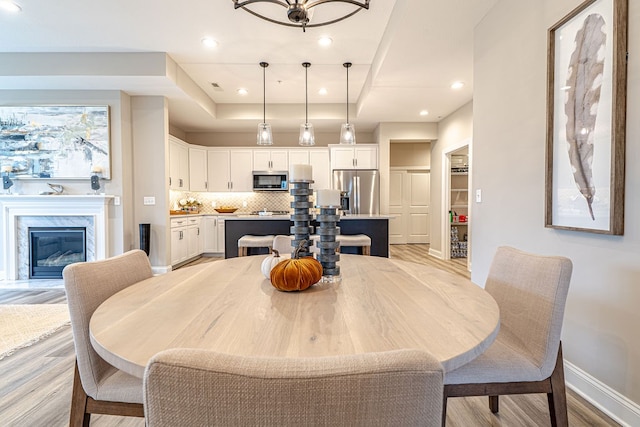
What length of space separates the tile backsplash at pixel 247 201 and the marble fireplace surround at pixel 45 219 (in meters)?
2.51

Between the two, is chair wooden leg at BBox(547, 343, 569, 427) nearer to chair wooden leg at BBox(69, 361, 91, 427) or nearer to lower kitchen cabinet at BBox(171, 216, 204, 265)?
chair wooden leg at BBox(69, 361, 91, 427)

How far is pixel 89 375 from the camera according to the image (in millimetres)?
985

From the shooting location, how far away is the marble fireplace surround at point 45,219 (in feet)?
13.8

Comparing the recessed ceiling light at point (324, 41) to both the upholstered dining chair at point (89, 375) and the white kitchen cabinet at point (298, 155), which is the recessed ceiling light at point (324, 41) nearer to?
the white kitchen cabinet at point (298, 155)

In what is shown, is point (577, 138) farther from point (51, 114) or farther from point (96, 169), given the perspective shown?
point (51, 114)

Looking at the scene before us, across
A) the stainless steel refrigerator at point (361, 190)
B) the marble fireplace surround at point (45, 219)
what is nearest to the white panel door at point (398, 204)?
the stainless steel refrigerator at point (361, 190)

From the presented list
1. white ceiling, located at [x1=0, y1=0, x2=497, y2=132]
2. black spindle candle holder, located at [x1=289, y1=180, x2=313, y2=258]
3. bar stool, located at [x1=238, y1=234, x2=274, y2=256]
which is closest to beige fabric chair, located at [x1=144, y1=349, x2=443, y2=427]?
black spindle candle holder, located at [x1=289, y1=180, x2=313, y2=258]

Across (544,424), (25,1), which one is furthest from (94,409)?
(25,1)

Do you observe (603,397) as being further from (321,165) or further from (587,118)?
(321,165)

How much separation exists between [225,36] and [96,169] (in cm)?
250

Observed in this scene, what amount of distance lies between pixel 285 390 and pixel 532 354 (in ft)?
3.51

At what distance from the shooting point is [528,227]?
207 centimetres

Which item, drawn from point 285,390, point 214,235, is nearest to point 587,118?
point 285,390

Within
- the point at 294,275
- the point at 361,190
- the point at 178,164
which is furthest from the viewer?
the point at 361,190
